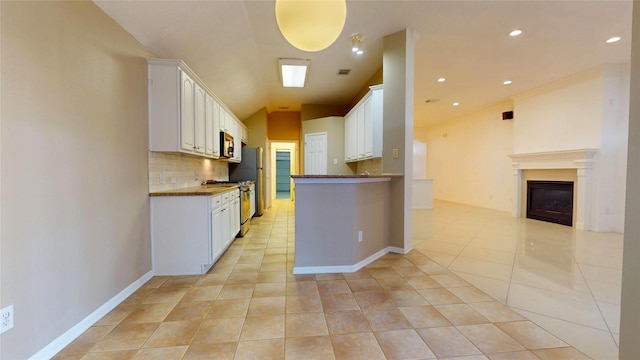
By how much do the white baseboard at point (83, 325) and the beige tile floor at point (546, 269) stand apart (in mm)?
3281

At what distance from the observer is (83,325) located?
1.84 meters

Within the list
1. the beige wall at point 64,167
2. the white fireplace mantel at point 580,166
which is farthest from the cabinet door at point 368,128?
the white fireplace mantel at point 580,166

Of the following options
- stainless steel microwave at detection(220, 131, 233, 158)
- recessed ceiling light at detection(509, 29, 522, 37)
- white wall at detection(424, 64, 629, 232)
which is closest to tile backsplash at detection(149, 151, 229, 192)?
stainless steel microwave at detection(220, 131, 233, 158)

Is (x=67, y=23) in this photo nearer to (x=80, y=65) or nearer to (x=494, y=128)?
(x=80, y=65)

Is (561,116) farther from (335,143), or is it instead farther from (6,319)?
(6,319)

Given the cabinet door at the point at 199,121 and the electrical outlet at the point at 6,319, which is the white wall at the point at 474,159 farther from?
the electrical outlet at the point at 6,319

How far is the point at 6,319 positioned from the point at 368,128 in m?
4.29

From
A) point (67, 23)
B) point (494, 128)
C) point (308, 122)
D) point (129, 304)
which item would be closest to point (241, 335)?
point (129, 304)

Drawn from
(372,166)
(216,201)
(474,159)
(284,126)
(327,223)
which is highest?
(284,126)

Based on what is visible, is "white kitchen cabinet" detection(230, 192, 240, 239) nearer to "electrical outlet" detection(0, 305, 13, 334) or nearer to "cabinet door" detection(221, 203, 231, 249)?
"cabinet door" detection(221, 203, 231, 249)

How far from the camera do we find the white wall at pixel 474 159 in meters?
7.04

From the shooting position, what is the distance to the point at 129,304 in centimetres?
221

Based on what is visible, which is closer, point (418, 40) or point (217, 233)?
point (217, 233)

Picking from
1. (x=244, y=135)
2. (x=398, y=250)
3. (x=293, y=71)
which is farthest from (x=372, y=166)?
(x=244, y=135)
